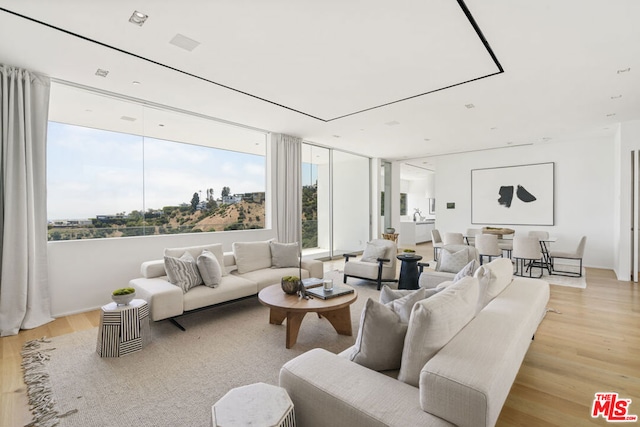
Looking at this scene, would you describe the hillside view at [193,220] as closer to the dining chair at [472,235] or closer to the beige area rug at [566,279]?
the dining chair at [472,235]

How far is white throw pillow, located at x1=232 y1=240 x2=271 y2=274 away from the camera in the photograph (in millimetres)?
4434

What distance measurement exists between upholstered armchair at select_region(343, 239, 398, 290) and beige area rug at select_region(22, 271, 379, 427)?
1491 millimetres

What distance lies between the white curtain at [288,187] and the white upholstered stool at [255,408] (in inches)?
195

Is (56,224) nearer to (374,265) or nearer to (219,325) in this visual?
(219,325)

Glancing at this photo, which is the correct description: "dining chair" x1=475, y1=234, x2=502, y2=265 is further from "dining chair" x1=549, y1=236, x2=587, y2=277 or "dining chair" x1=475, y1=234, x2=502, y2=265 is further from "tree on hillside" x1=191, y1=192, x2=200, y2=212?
"tree on hillside" x1=191, y1=192, x2=200, y2=212

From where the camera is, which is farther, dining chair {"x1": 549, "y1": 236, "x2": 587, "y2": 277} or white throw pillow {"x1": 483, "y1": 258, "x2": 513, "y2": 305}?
dining chair {"x1": 549, "y1": 236, "x2": 587, "y2": 277}

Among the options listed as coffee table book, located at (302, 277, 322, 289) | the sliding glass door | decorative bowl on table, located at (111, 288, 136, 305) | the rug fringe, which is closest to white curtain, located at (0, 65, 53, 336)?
the rug fringe

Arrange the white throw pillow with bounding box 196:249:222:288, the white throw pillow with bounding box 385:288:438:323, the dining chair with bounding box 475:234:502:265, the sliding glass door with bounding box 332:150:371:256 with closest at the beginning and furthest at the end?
1. the white throw pillow with bounding box 385:288:438:323
2. the white throw pillow with bounding box 196:249:222:288
3. the dining chair with bounding box 475:234:502:265
4. the sliding glass door with bounding box 332:150:371:256

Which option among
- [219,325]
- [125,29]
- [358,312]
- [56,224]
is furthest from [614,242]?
[56,224]

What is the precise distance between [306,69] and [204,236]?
329 cm

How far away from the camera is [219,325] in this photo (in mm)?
3467

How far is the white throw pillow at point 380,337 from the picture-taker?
1588 mm

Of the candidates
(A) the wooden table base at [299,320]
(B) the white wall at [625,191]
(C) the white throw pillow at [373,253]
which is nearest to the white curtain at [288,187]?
(C) the white throw pillow at [373,253]

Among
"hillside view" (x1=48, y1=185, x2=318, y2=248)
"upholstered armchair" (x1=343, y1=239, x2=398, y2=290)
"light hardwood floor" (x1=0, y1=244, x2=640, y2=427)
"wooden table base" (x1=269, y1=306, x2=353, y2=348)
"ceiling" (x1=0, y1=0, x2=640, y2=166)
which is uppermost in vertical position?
"ceiling" (x1=0, y1=0, x2=640, y2=166)
